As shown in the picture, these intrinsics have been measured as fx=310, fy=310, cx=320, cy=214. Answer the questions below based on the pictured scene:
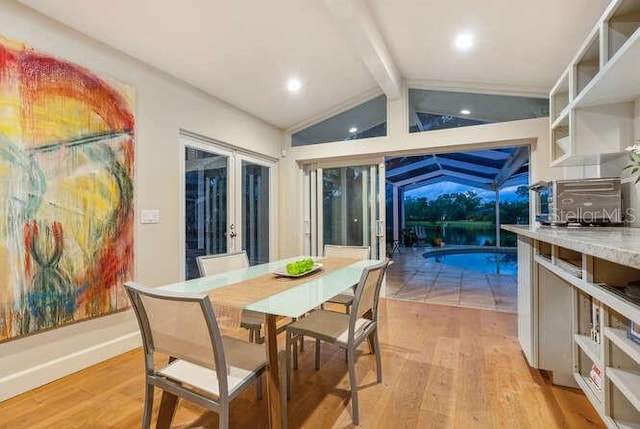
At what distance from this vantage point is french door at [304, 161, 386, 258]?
433cm

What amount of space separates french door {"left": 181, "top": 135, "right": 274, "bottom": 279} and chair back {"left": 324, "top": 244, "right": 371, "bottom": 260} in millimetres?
1395

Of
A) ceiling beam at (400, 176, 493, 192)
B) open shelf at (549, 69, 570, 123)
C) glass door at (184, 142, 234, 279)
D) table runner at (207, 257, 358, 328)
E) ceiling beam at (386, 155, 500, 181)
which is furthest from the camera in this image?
ceiling beam at (400, 176, 493, 192)

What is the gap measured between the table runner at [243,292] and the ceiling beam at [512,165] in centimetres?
444

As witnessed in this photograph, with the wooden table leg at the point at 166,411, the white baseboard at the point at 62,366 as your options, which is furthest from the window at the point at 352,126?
the wooden table leg at the point at 166,411

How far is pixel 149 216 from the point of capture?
2.81m

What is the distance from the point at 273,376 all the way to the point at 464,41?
3048 millimetres

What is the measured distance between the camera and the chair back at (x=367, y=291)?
166 centimetres

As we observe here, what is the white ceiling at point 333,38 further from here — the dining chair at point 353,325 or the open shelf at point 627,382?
the open shelf at point 627,382

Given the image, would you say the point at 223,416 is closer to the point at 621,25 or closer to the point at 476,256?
the point at 621,25

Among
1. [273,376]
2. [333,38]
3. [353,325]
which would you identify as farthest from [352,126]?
[273,376]

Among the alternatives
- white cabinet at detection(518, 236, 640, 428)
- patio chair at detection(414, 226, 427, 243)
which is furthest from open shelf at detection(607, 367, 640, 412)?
patio chair at detection(414, 226, 427, 243)

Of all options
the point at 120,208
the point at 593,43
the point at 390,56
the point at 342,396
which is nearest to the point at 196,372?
the point at 342,396

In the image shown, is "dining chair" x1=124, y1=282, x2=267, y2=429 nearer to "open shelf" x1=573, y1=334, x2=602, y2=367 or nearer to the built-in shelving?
the built-in shelving

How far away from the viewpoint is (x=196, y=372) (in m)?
1.34
